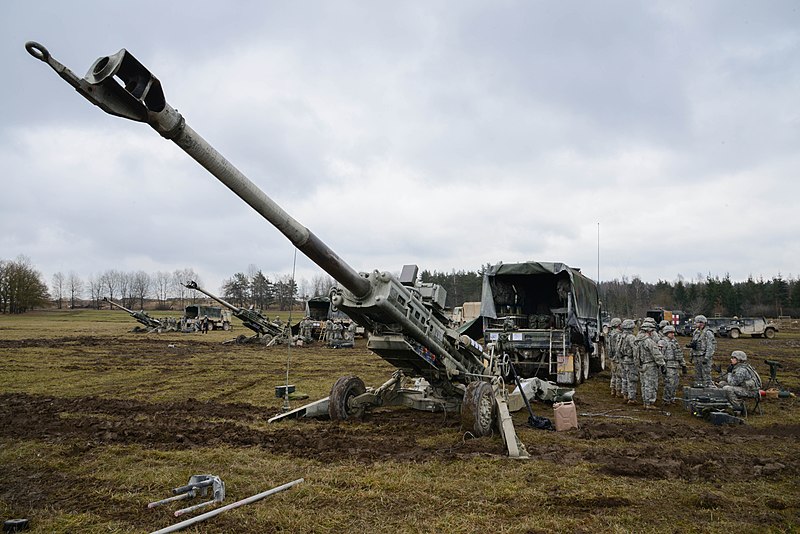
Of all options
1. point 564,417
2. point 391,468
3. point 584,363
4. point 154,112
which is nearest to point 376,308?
point 391,468

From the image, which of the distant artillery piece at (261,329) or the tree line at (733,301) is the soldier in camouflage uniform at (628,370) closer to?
the distant artillery piece at (261,329)

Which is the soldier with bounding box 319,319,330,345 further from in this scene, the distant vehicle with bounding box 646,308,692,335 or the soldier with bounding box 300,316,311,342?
the distant vehicle with bounding box 646,308,692,335

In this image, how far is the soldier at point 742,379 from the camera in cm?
935

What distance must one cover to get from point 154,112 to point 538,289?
12806 millimetres

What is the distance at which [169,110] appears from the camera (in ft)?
13.3

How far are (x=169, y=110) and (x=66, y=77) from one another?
749mm

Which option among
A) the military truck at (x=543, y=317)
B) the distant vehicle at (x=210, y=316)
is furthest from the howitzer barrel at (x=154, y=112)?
the distant vehicle at (x=210, y=316)

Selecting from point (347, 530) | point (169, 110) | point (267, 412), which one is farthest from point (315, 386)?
point (169, 110)

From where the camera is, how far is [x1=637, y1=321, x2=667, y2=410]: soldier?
1006 centimetres

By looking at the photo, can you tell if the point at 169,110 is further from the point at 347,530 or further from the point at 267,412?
the point at 267,412

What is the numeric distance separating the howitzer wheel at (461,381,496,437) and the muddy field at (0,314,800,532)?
195mm

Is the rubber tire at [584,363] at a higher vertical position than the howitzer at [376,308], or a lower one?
lower

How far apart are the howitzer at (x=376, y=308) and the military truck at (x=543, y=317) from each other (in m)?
3.27

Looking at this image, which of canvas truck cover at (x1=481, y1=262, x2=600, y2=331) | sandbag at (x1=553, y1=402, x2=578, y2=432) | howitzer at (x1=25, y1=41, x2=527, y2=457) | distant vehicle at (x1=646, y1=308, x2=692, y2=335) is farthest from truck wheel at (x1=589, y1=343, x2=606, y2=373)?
distant vehicle at (x1=646, y1=308, x2=692, y2=335)
